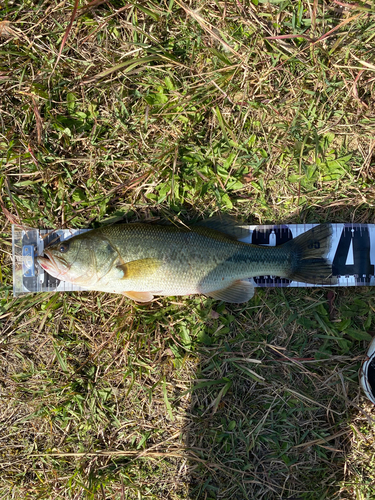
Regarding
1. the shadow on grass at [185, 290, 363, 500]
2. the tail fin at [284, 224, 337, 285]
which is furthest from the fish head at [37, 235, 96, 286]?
the tail fin at [284, 224, 337, 285]

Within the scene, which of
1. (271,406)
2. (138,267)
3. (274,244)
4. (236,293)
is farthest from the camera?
(274,244)

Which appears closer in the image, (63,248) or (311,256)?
(63,248)

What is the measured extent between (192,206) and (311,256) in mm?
1377

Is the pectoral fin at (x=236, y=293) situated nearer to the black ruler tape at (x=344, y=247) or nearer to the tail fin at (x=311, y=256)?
the black ruler tape at (x=344, y=247)

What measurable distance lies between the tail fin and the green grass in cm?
28

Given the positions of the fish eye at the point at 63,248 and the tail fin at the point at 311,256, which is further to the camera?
the tail fin at the point at 311,256

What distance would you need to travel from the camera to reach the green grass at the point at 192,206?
3.19 meters

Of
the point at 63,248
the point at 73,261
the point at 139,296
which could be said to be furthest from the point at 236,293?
the point at 63,248

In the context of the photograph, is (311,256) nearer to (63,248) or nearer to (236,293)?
(236,293)

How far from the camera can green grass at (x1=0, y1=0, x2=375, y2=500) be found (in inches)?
125

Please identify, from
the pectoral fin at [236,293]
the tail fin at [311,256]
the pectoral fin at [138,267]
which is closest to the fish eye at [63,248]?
the pectoral fin at [138,267]

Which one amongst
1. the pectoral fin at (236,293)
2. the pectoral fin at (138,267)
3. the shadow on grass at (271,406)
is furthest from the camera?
the shadow on grass at (271,406)

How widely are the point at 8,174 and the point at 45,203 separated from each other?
515 mm

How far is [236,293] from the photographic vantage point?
3119mm
